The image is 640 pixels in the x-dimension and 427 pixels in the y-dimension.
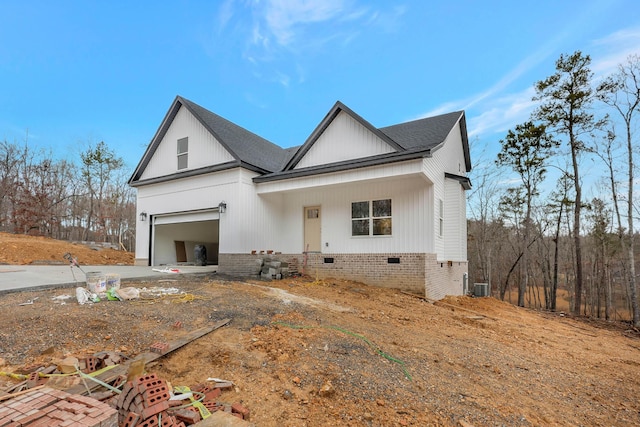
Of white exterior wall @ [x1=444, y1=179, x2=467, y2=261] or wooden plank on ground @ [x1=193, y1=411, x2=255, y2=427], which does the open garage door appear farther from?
wooden plank on ground @ [x1=193, y1=411, x2=255, y2=427]

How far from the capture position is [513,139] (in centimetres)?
1708

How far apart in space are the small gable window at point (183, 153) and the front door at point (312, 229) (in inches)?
216

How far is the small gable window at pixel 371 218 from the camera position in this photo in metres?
10.1

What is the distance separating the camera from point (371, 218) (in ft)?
33.8

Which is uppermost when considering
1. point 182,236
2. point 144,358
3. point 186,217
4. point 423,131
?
point 423,131

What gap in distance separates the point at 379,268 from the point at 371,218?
1709 mm

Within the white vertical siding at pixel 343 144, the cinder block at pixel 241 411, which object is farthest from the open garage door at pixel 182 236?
the cinder block at pixel 241 411

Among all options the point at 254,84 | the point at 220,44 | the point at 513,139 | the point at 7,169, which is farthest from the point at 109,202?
the point at 513,139

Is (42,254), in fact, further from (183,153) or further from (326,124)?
(326,124)

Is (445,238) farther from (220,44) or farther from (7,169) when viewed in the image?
(7,169)

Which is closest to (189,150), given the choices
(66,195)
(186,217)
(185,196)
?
(185,196)

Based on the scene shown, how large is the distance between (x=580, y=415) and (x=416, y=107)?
1883 centimetres

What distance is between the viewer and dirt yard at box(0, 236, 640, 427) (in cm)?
289

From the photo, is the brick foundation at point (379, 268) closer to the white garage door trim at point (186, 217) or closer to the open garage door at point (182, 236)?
the white garage door trim at point (186, 217)
